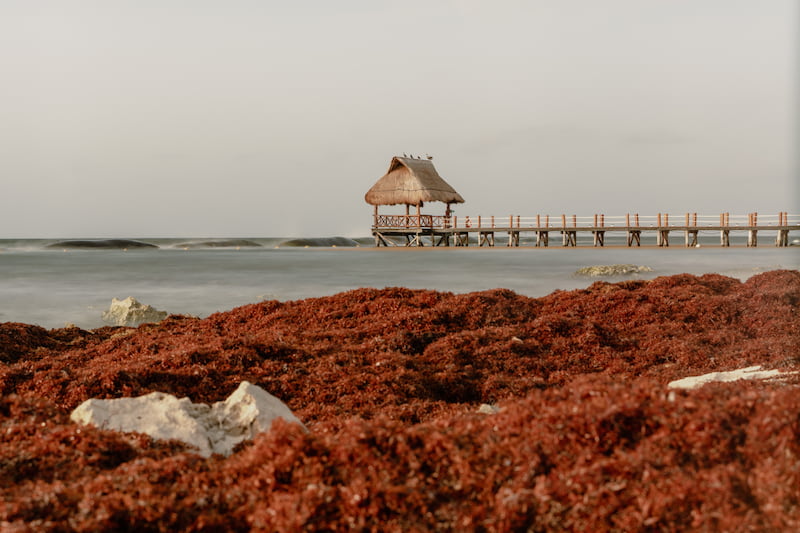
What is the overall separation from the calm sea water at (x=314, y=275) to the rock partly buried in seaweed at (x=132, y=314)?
80 centimetres

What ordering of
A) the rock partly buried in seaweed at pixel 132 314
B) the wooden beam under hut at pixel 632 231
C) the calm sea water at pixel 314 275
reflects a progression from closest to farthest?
the rock partly buried in seaweed at pixel 132 314, the calm sea water at pixel 314 275, the wooden beam under hut at pixel 632 231

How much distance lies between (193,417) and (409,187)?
52.9 metres

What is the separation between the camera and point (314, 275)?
4253 cm

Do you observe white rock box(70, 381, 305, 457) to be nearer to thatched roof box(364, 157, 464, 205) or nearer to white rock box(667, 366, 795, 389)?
white rock box(667, 366, 795, 389)

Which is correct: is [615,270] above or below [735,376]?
above

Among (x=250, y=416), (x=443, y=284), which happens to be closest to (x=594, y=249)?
(x=443, y=284)

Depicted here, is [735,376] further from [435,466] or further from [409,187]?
[409,187]

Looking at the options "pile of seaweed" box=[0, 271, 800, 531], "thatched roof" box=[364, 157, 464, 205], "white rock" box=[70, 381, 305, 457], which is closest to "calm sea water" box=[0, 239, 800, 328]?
"thatched roof" box=[364, 157, 464, 205]

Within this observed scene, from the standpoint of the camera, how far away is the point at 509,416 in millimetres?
5461

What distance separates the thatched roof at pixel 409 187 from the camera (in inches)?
2287

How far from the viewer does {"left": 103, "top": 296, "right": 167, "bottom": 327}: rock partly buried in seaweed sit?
71.7ft

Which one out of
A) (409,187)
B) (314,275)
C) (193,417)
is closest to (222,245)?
(409,187)

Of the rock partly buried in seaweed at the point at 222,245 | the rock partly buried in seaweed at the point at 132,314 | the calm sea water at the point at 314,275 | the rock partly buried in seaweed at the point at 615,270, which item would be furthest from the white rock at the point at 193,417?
the rock partly buried in seaweed at the point at 222,245

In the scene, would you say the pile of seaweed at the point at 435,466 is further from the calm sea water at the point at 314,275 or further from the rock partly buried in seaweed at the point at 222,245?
the rock partly buried in seaweed at the point at 222,245
